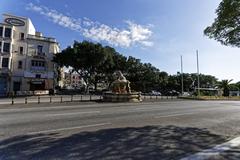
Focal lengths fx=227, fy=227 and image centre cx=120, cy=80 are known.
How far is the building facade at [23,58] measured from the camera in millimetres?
46062

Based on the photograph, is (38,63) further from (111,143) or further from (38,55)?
(111,143)

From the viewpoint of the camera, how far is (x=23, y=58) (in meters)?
49.2

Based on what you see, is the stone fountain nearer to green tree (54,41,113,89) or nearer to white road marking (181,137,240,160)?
green tree (54,41,113,89)

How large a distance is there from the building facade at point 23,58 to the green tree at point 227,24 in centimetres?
4026

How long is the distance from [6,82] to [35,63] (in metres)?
7.26

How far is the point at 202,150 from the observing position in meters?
6.62

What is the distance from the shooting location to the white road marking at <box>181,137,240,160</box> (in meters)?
5.87

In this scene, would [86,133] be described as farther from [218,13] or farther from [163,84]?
[163,84]

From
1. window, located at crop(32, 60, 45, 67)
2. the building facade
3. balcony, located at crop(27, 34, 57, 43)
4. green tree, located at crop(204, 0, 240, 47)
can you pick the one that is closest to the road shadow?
green tree, located at crop(204, 0, 240, 47)

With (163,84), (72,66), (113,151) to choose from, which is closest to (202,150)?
(113,151)

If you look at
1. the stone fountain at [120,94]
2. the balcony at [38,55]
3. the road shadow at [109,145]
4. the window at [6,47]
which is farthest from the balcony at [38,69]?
the road shadow at [109,145]

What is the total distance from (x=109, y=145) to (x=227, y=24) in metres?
7.78

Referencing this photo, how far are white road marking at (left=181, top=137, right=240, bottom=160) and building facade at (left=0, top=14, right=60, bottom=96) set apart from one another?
139 feet

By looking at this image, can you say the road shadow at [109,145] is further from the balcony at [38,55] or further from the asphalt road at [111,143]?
the balcony at [38,55]
